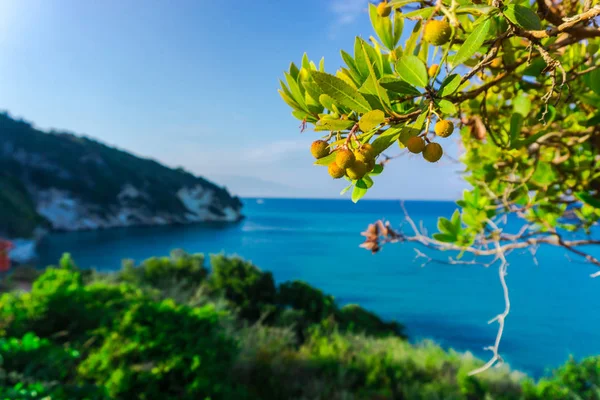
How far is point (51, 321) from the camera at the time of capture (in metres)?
2.90

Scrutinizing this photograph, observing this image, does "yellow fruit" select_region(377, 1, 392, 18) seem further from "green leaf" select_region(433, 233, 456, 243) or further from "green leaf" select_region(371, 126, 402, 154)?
"green leaf" select_region(433, 233, 456, 243)

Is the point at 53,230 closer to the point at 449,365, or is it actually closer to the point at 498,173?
the point at 449,365

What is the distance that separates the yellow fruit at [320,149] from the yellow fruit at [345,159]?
0.06 metres

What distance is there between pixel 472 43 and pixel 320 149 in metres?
0.22

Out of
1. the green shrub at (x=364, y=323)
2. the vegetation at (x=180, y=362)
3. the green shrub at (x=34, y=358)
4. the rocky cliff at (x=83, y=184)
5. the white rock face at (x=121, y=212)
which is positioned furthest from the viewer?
the white rock face at (x=121, y=212)

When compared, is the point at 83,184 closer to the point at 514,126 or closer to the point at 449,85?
the point at 514,126

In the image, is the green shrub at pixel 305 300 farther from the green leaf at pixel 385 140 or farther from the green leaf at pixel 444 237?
the green leaf at pixel 385 140

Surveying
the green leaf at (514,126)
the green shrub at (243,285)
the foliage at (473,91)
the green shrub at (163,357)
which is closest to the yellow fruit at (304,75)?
the foliage at (473,91)

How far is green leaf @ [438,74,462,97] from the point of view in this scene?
1.44 feet

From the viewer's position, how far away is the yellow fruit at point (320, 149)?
0.51m

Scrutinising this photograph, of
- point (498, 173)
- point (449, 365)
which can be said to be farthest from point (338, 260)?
point (498, 173)

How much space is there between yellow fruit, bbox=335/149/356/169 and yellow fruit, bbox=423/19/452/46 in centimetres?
18

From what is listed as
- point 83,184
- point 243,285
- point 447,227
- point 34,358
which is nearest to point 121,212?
point 83,184

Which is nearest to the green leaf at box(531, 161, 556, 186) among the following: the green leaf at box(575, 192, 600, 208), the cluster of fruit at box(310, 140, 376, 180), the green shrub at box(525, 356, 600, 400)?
the green leaf at box(575, 192, 600, 208)
